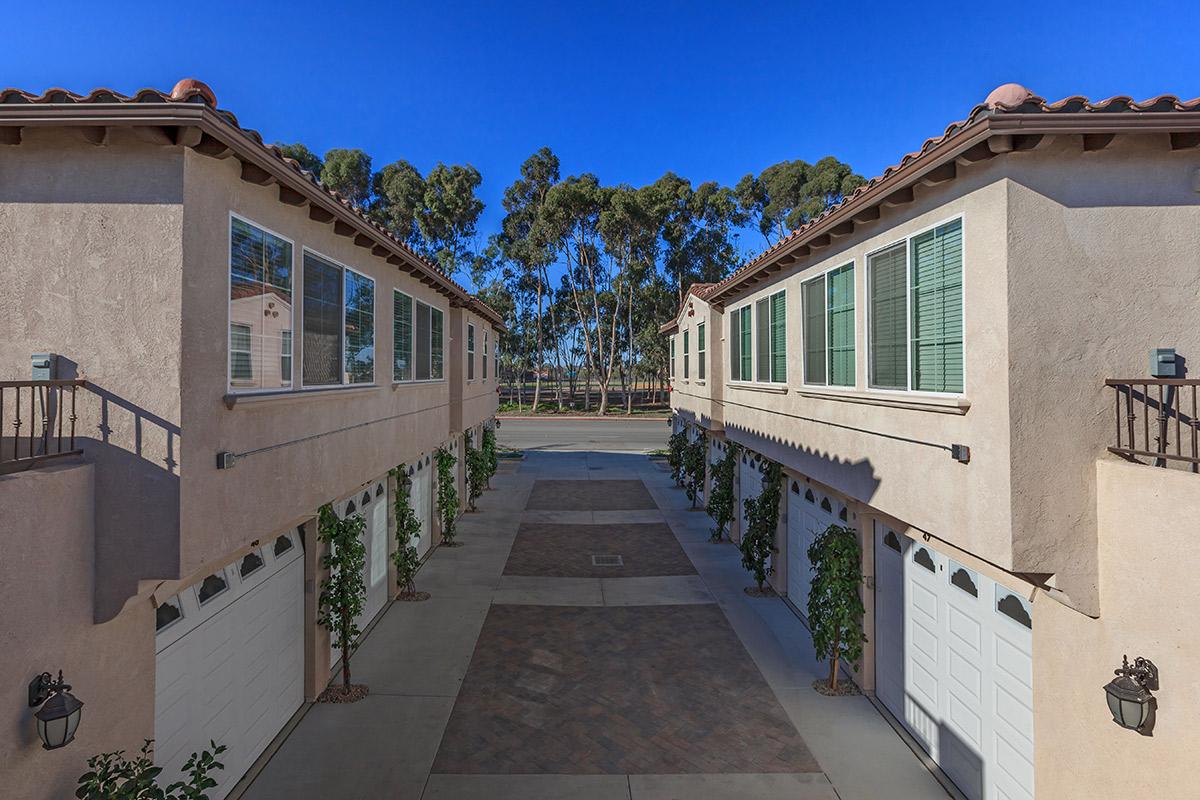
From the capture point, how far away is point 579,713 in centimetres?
803

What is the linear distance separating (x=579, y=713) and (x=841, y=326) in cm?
627

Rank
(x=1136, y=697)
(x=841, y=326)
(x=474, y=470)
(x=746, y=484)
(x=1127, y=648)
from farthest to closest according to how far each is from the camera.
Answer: (x=474, y=470), (x=746, y=484), (x=841, y=326), (x=1127, y=648), (x=1136, y=697)

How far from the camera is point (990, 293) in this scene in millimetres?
5031

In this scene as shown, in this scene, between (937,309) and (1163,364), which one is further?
(937,309)

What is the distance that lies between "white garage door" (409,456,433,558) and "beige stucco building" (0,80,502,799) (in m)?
6.99

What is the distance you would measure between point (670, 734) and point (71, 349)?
7353 mm

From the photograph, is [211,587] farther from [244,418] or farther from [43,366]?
[43,366]

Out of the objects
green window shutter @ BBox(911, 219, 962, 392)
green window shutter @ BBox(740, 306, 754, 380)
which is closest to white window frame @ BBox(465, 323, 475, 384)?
green window shutter @ BBox(740, 306, 754, 380)

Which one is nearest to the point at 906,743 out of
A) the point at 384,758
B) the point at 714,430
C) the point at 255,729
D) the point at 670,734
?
the point at 670,734

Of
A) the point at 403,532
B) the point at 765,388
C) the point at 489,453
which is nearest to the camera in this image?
the point at 765,388

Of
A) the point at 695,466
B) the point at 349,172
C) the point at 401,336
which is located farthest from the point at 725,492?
the point at 349,172

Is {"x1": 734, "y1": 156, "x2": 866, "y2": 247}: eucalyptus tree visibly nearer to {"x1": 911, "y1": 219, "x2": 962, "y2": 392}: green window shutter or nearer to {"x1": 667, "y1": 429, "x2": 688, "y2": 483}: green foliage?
{"x1": 667, "y1": 429, "x2": 688, "y2": 483}: green foliage

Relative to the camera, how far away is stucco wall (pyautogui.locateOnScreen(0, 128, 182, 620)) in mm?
4590

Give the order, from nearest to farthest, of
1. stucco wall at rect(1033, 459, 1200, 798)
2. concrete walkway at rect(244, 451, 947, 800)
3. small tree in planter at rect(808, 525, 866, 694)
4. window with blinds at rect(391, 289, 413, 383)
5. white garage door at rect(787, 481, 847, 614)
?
stucco wall at rect(1033, 459, 1200, 798) < concrete walkway at rect(244, 451, 947, 800) < small tree in planter at rect(808, 525, 866, 694) < white garage door at rect(787, 481, 847, 614) < window with blinds at rect(391, 289, 413, 383)
